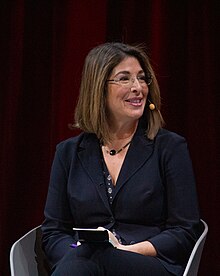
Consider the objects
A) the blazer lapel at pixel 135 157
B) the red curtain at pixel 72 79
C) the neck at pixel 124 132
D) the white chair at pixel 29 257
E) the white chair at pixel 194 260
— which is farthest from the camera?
the red curtain at pixel 72 79

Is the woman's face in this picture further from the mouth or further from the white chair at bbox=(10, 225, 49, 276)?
the white chair at bbox=(10, 225, 49, 276)

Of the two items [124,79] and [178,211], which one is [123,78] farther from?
[178,211]

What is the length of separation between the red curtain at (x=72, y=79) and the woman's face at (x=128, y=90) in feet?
1.38

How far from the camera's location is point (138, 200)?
1763mm

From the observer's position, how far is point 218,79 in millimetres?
2248

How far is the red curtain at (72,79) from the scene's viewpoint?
2.25 m

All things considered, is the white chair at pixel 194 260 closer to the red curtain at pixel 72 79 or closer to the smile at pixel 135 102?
the smile at pixel 135 102

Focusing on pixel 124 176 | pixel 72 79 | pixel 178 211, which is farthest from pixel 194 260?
pixel 72 79

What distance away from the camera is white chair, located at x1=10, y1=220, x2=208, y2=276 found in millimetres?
1611

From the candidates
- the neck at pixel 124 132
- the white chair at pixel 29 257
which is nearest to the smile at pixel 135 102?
the neck at pixel 124 132

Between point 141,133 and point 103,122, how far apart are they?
0.14 metres

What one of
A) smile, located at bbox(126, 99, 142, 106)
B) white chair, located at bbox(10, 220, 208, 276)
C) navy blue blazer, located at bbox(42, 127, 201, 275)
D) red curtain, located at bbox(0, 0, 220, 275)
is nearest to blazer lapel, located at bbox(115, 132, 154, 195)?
navy blue blazer, located at bbox(42, 127, 201, 275)

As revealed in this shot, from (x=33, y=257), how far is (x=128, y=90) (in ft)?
2.16

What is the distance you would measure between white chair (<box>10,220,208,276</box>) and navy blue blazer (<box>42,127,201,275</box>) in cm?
5
